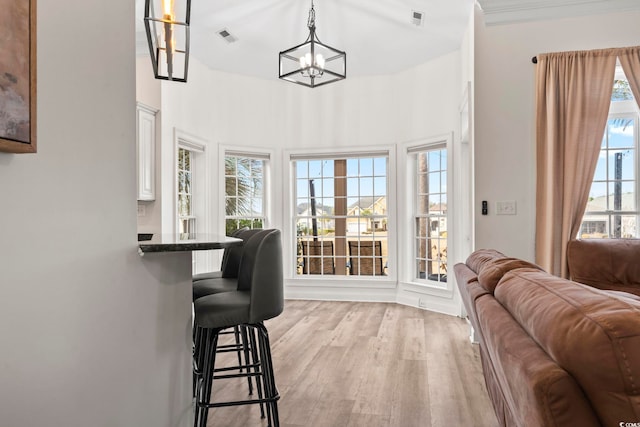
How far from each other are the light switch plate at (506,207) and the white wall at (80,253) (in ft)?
9.73

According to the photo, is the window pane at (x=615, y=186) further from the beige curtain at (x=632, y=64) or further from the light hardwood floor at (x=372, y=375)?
the light hardwood floor at (x=372, y=375)

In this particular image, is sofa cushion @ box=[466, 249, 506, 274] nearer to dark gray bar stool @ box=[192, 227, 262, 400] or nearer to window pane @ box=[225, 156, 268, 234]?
dark gray bar stool @ box=[192, 227, 262, 400]

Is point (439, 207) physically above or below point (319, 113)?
below

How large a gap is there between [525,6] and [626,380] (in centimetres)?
376

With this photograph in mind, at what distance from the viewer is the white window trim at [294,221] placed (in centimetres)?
582

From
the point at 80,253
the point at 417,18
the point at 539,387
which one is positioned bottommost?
the point at 539,387

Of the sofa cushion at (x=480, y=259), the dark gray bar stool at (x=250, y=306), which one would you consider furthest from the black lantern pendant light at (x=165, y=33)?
the sofa cushion at (x=480, y=259)

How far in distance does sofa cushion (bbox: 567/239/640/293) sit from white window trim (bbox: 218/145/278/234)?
149 inches

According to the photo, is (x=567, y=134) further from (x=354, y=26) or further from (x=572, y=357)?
(x=572, y=357)

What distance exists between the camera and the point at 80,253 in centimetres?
139

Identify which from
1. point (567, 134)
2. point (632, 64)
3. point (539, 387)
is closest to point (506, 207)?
point (567, 134)

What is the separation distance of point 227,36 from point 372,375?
3932 millimetres

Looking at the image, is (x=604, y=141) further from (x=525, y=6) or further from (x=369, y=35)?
(x=369, y=35)

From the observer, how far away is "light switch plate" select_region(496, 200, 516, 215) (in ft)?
12.4
